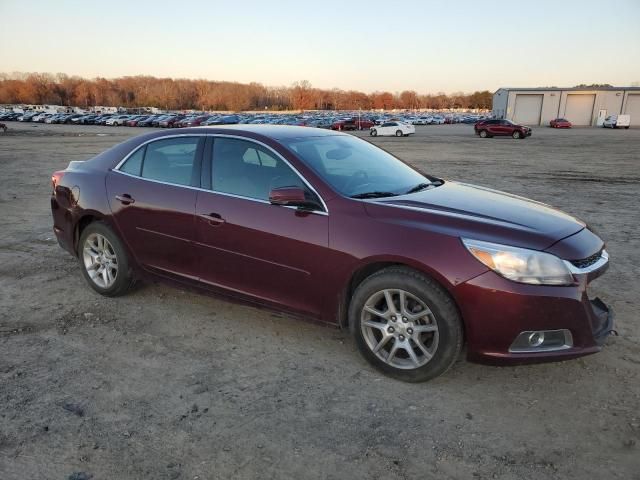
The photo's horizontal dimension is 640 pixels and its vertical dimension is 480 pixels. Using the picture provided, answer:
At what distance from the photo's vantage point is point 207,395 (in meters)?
3.14

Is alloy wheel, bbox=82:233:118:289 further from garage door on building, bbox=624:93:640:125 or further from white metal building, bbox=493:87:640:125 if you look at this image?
garage door on building, bbox=624:93:640:125

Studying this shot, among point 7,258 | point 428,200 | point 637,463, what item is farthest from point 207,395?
point 7,258

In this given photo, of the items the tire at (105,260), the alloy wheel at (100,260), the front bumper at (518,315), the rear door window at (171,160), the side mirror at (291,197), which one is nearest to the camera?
the front bumper at (518,315)

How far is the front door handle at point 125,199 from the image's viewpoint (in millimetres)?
4331

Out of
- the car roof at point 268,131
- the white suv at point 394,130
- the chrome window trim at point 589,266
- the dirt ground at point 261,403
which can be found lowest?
the white suv at point 394,130

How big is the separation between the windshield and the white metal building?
2973 inches

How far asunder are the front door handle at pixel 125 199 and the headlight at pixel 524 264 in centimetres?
296

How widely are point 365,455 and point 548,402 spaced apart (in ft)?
4.23

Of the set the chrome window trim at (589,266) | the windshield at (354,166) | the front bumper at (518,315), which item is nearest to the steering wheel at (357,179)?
the windshield at (354,166)

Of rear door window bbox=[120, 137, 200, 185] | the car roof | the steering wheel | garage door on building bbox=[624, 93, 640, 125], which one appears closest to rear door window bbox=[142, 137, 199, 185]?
rear door window bbox=[120, 137, 200, 185]

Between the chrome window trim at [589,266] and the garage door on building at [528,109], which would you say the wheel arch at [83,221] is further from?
the garage door on building at [528,109]

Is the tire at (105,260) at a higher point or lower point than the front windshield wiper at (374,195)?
lower

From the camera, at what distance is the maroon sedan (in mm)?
2934

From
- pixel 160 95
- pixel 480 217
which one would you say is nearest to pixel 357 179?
pixel 480 217
